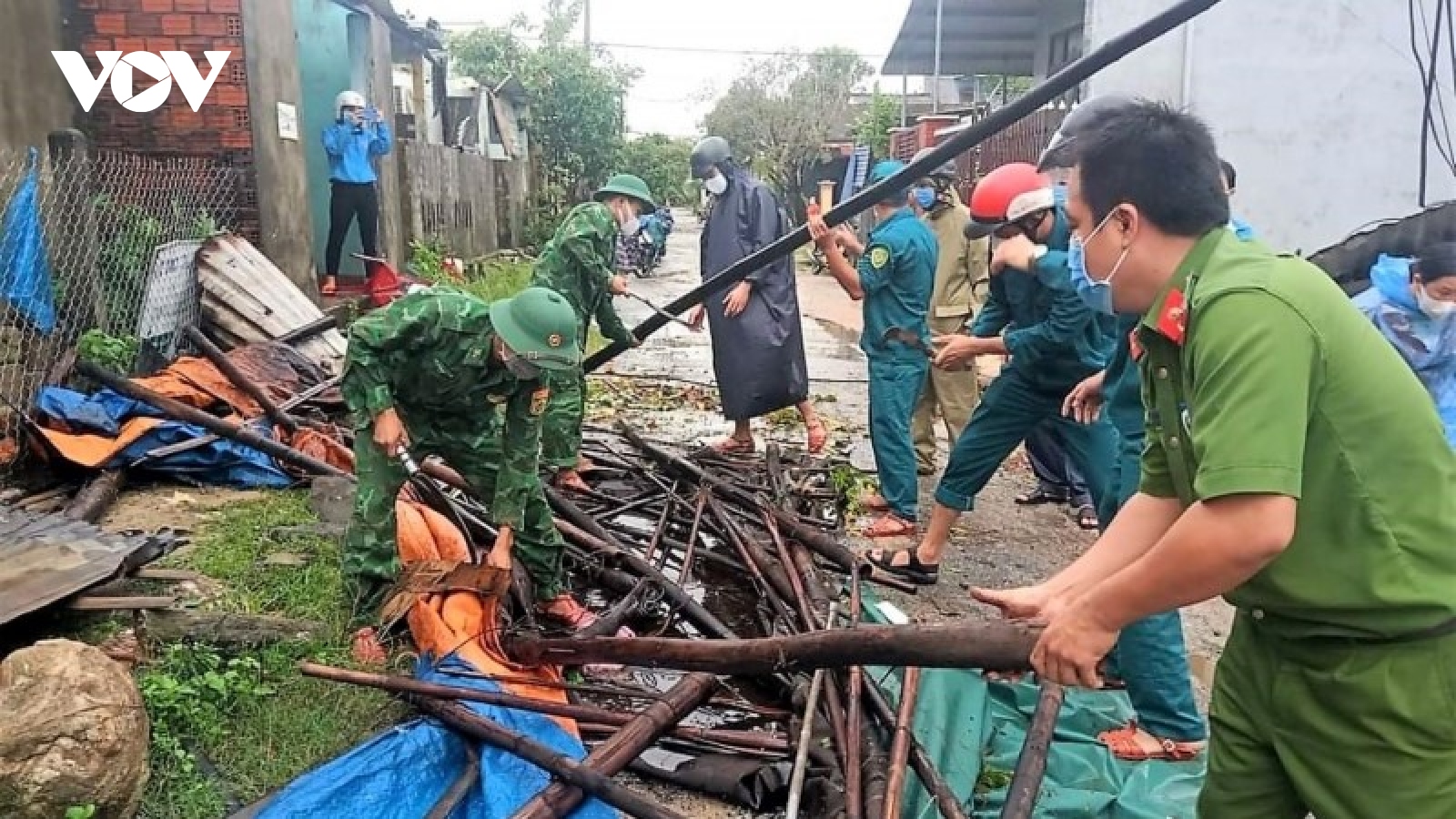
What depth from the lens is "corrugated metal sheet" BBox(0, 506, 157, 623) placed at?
3332 mm

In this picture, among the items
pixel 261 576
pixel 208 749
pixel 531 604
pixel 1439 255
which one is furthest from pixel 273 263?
pixel 1439 255

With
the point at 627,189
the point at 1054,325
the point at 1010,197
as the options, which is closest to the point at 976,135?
the point at 1010,197

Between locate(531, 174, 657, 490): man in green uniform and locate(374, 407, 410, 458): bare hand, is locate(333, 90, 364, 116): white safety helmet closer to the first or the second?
locate(531, 174, 657, 490): man in green uniform

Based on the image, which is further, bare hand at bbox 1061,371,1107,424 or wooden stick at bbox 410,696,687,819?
bare hand at bbox 1061,371,1107,424

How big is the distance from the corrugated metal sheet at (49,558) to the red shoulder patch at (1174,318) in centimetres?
326

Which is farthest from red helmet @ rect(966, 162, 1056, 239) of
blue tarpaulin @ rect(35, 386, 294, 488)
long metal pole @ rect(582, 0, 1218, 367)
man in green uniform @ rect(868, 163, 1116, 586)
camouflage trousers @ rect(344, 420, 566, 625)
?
blue tarpaulin @ rect(35, 386, 294, 488)

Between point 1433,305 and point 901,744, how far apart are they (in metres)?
2.65

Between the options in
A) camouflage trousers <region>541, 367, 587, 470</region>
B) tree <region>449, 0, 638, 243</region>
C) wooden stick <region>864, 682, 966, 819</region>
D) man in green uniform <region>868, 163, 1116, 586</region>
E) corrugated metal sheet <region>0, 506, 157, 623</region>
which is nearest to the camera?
wooden stick <region>864, 682, 966, 819</region>

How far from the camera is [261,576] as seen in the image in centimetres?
435

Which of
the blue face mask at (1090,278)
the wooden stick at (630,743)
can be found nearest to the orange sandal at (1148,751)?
the wooden stick at (630,743)

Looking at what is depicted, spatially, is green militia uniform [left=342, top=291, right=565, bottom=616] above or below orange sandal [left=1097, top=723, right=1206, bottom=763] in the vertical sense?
above

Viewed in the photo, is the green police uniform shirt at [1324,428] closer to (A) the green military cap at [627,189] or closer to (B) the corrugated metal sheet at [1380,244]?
(B) the corrugated metal sheet at [1380,244]

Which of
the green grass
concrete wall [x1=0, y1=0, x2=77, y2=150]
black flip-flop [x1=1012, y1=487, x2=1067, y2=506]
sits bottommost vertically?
black flip-flop [x1=1012, y1=487, x2=1067, y2=506]

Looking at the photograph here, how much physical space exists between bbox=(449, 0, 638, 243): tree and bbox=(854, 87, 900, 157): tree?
6061 mm
